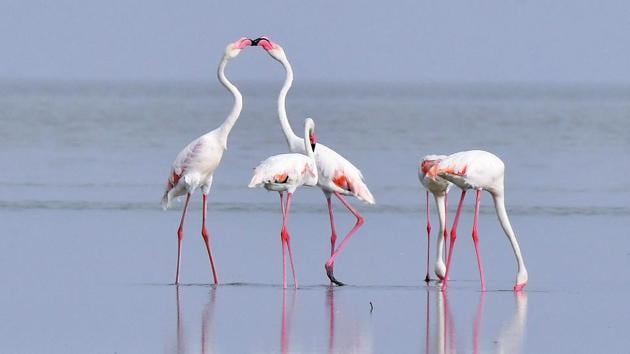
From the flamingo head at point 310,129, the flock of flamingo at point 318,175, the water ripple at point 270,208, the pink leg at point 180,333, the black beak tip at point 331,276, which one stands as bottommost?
the pink leg at point 180,333

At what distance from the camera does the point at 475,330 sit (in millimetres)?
9734

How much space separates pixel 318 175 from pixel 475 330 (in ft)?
10.1

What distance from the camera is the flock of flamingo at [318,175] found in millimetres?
11789

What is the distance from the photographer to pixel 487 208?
674 inches

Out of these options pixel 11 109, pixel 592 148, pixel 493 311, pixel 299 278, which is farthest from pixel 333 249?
pixel 11 109

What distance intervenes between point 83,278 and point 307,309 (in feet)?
6.35

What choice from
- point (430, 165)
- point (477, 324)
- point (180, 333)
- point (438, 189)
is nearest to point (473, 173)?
point (430, 165)

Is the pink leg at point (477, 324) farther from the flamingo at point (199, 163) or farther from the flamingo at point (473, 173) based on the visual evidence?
the flamingo at point (199, 163)

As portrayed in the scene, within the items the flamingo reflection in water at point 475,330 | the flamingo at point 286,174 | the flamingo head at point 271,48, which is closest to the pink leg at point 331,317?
the flamingo at point 286,174

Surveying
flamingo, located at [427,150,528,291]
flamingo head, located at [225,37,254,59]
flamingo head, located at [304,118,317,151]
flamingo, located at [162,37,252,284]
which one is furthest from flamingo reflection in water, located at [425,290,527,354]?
flamingo head, located at [225,37,254,59]

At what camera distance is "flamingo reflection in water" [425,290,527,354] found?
9.10 m

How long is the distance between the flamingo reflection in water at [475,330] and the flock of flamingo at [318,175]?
2.35 feet

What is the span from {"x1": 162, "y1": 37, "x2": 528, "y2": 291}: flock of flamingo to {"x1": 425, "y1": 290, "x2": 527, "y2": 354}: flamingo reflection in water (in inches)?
28.2

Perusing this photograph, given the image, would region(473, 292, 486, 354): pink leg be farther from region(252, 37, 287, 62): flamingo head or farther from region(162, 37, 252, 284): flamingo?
region(252, 37, 287, 62): flamingo head
